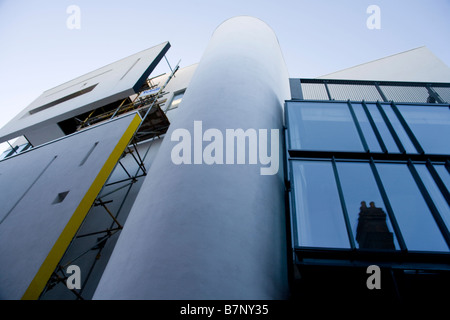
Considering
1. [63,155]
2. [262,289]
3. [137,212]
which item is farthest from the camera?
[63,155]

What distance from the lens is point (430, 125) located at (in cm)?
796

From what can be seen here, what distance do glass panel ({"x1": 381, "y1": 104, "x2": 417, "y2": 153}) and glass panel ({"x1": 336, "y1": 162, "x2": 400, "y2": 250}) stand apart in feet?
5.08

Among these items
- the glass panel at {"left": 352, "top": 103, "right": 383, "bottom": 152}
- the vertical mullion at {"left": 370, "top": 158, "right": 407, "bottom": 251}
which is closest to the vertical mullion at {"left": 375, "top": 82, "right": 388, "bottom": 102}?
the glass panel at {"left": 352, "top": 103, "right": 383, "bottom": 152}

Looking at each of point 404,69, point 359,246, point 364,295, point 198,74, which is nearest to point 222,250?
point 359,246

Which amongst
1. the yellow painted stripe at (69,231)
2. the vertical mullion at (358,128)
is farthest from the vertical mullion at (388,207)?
the yellow painted stripe at (69,231)

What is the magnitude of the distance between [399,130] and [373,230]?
3.84 metres

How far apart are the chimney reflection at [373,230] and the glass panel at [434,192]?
127cm

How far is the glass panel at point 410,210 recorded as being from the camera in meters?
5.35

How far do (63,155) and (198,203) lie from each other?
6918mm

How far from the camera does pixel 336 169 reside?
271 inches

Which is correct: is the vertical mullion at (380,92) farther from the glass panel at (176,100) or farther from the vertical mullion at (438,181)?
the glass panel at (176,100)

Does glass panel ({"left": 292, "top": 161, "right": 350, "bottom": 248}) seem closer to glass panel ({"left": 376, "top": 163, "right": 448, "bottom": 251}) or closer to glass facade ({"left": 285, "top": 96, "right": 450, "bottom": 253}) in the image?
glass facade ({"left": 285, "top": 96, "right": 450, "bottom": 253})

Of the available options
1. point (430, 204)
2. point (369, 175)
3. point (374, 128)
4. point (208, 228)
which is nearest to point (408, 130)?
point (374, 128)
